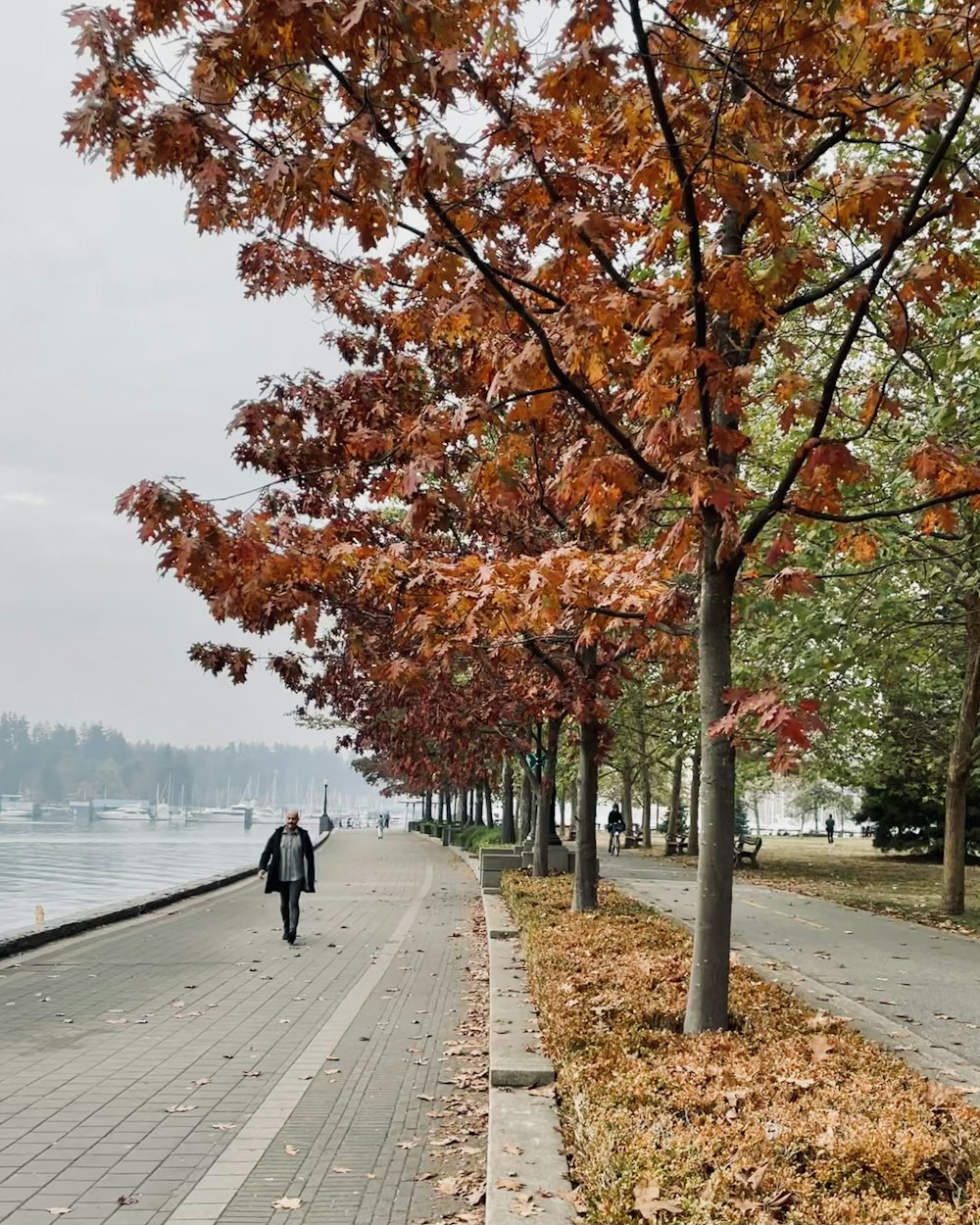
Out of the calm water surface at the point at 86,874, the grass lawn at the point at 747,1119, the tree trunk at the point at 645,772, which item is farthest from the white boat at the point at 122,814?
the grass lawn at the point at 747,1119

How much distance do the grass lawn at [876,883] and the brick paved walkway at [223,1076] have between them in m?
8.32

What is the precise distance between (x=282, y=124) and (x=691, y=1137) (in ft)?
18.3

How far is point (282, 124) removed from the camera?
20.2ft

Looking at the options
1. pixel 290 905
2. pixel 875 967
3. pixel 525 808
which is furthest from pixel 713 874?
pixel 525 808

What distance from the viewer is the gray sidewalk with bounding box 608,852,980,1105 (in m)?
7.54

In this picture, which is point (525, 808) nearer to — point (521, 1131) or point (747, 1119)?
point (521, 1131)

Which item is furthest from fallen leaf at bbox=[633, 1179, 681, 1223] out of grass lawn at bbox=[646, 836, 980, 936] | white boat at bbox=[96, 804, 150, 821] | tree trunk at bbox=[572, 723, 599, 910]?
white boat at bbox=[96, 804, 150, 821]

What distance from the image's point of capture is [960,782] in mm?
17766

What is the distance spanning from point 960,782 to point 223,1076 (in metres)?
14.2

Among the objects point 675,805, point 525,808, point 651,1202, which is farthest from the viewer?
point 675,805

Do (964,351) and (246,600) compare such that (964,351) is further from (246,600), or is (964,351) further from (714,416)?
(246,600)

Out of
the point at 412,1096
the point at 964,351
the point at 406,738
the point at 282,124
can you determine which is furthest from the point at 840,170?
the point at 406,738

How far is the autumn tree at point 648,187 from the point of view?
504 cm

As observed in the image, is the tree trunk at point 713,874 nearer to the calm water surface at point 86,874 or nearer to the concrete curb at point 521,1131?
the concrete curb at point 521,1131
